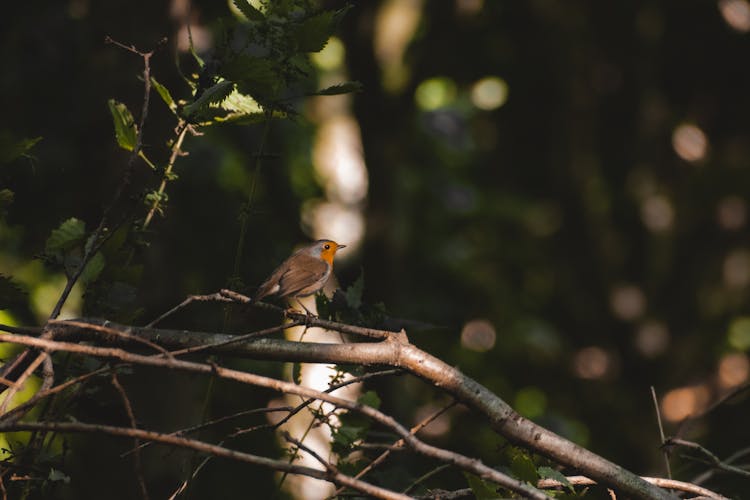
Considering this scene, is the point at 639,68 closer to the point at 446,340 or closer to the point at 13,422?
the point at 446,340

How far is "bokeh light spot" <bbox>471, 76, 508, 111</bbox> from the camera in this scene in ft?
27.4

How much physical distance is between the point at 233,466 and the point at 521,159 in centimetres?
590

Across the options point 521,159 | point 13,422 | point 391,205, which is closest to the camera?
point 13,422

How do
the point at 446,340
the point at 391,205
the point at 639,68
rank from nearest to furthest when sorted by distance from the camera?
the point at 391,205, the point at 446,340, the point at 639,68

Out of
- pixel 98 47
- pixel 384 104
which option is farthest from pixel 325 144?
pixel 98 47

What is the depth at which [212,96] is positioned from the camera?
5.25ft

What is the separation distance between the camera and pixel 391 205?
19.3 feet

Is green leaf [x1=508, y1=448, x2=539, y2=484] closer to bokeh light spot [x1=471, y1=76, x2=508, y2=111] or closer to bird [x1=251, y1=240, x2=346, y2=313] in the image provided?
bird [x1=251, y1=240, x2=346, y2=313]

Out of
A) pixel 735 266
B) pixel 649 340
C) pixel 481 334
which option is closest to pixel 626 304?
pixel 649 340

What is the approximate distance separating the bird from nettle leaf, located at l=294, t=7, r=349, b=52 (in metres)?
1.08

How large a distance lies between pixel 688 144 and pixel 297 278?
256 inches

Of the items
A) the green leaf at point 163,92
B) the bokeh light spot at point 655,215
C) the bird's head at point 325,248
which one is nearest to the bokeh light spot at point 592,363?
the bokeh light spot at point 655,215

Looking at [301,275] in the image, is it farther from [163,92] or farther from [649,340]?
[649,340]

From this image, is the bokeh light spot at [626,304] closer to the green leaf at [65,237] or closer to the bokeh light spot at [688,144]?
the bokeh light spot at [688,144]
